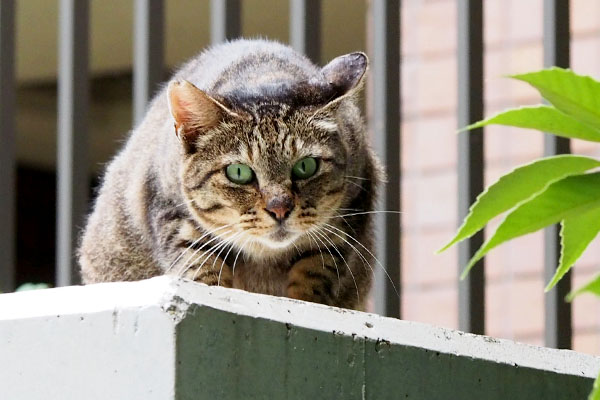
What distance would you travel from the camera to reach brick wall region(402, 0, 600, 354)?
13.4 ft

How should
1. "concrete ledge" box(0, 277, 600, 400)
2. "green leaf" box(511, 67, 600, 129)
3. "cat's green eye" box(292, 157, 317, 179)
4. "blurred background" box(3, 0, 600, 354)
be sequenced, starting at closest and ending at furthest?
"green leaf" box(511, 67, 600, 129)
"concrete ledge" box(0, 277, 600, 400)
"cat's green eye" box(292, 157, 317, 179)
"blurred background" box(3, 0, 600, 354)

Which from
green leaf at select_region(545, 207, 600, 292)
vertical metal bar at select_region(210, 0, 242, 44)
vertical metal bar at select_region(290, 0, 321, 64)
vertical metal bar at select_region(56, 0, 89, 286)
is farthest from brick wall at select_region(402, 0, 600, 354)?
green leaf at select_region(545, 207, 600, 292)

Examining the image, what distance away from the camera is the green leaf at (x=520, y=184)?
36.1 inches

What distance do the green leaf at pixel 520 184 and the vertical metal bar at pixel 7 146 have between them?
4.75 ft

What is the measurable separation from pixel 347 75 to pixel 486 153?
224 cm

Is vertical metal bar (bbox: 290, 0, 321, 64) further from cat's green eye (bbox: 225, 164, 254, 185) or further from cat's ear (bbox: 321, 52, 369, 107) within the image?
cat's green eye (bbox: 225, 164, 254, 185)

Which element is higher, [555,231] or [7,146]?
[7,146]

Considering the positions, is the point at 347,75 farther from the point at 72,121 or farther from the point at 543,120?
the point at 543,120

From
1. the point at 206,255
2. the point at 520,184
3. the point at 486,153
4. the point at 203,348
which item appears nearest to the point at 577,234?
the point at 520,184

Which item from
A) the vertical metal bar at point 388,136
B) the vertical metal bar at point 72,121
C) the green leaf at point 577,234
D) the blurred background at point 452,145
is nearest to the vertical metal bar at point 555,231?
the vertical metal bar at point 388,136

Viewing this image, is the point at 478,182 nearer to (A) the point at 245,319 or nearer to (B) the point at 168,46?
(A) the point at 245,319

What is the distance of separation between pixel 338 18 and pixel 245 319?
4464mm

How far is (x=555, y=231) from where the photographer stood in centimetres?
238

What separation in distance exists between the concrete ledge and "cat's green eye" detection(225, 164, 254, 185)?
741mm
